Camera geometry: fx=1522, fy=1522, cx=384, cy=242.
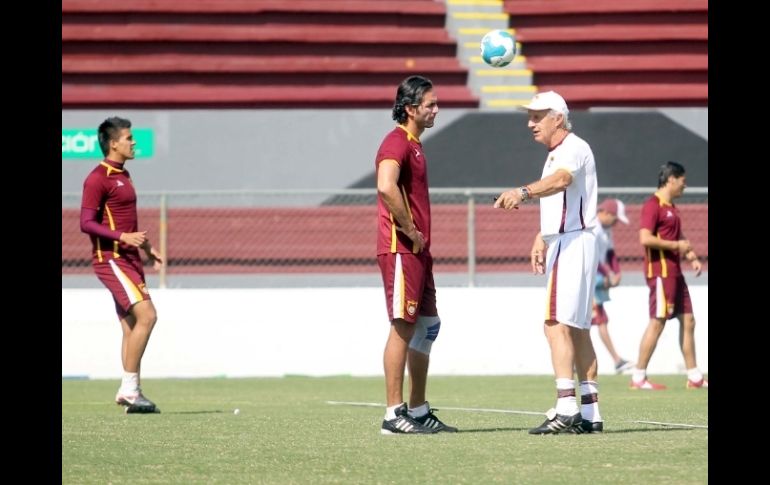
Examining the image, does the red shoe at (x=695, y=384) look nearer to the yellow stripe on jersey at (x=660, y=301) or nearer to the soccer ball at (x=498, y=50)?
the yellow stripe on jersey at (x=660, y=301)

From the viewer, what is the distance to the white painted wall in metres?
16.7

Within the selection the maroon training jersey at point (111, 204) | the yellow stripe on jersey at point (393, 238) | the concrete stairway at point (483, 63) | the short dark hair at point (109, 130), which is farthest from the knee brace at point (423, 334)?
the concrete stairway at point (483, 63)

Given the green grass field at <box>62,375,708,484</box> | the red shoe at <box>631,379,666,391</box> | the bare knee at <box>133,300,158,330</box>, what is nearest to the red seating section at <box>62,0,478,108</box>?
the red shoe at <box>631,379,666,391</box>

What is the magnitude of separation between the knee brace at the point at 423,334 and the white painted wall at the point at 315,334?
7.68 meters

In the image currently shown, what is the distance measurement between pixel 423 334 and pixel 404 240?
2.15ft

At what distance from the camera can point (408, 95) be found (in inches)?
348

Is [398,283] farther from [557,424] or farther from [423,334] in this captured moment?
[557,424]

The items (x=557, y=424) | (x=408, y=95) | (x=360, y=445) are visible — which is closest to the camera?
(x=360, y=445)

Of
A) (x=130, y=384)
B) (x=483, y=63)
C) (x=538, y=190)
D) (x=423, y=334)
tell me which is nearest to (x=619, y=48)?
(x=483, y=63)

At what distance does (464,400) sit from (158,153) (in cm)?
805

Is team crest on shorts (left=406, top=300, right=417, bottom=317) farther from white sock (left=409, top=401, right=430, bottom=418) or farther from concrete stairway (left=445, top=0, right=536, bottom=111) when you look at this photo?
concrete stairway (left=445, top=0, right=536, bottom=111)
